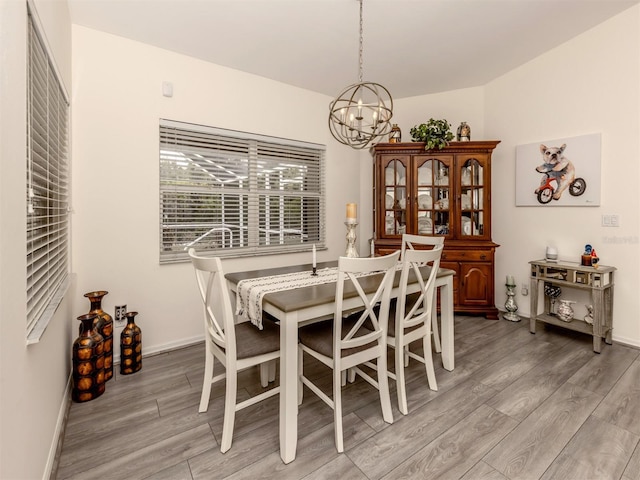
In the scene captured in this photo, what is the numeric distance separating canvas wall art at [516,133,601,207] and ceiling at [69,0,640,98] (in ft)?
3.22

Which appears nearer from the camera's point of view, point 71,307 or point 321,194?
point 71,307

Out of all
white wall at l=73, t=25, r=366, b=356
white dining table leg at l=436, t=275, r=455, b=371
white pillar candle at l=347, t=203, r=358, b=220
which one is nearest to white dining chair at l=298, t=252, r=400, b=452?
white pillar candle at l=347, t=203, r=358, b=220

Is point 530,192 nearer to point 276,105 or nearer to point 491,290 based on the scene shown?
point 491,290

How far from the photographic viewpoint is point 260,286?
1919mm

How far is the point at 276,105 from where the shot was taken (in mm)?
3381

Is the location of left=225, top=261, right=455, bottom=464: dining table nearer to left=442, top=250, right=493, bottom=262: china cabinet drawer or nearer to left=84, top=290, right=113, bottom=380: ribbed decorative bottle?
left=84, top=290, right=113, bottom=380: ribbed decorative bottle

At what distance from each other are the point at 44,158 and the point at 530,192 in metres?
4.09

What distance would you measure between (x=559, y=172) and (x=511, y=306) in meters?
1.48

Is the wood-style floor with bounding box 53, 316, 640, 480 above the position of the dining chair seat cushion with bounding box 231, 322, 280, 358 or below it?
below

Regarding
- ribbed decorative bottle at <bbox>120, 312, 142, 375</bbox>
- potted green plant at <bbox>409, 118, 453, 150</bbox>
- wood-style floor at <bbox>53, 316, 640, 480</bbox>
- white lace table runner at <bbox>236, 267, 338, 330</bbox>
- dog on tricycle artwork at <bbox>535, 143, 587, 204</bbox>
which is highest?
potted green plant at <bbox>409, 118, 453, 150</bbox>

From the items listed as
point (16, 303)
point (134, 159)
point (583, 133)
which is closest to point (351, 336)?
point (16, 303)

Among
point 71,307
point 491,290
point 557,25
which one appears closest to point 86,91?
point 71,307

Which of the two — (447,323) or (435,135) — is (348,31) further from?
(447,323)

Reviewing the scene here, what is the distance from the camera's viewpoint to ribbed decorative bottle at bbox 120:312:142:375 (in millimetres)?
2359
